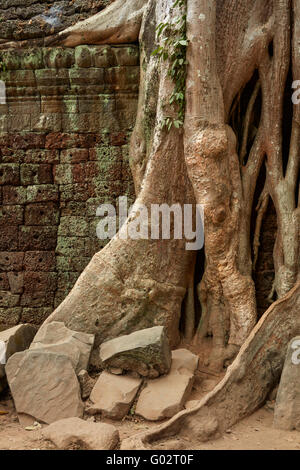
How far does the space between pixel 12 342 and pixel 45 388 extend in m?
0.51

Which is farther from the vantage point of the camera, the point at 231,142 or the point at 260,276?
the point at 260,276

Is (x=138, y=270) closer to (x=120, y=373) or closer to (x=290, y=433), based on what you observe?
(x=120, y=373)

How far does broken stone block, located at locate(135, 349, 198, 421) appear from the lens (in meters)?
2.67

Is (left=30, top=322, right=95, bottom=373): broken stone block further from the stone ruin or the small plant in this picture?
the small plant

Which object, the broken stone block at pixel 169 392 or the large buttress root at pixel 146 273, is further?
the large buttress root at pixel 146 273

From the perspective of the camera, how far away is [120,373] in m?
2.91

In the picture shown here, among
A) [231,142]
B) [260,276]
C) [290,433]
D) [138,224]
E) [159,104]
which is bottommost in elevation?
[290,433]

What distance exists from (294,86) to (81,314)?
2.03 m

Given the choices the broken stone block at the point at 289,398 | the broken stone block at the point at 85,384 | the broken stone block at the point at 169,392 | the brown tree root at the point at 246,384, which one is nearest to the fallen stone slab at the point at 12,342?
the broken stone block at the point at 85,384

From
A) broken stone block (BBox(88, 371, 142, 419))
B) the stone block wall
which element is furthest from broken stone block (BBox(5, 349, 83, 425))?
the stone block wall

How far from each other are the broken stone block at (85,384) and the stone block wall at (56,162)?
1498mm

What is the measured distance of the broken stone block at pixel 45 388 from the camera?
271cm

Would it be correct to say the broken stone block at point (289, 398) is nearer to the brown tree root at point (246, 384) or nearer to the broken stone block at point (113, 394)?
the brown tree root at point (246, 384)

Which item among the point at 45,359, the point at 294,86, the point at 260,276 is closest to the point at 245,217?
the point at 260,276
